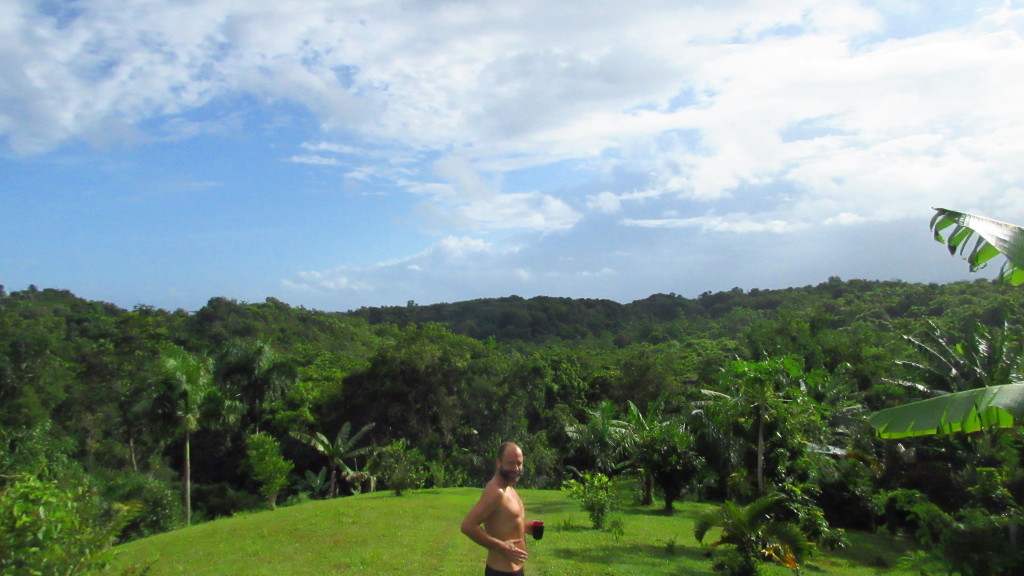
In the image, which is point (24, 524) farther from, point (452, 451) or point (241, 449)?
point (241, 449)

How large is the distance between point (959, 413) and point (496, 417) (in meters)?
24.8

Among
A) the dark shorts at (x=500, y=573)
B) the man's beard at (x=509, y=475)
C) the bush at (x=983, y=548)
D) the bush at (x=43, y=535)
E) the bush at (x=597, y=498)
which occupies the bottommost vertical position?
the bush at (x=597, y=498)

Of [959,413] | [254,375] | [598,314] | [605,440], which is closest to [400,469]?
[605,440]

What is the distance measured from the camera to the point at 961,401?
7676mm

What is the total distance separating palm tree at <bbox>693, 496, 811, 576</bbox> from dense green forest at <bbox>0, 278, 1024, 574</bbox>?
4.64 feet

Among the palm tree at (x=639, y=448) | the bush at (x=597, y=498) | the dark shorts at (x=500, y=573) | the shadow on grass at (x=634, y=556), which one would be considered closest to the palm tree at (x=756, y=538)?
the shadow on grass at (x=634, y=556)

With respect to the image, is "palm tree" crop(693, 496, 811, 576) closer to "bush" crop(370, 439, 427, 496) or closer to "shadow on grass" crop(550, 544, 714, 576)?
"shadow on grass" crop(550, 544, 714, 576)

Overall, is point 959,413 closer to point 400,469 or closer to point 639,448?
point 639,448

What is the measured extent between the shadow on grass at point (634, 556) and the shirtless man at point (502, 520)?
6836mm

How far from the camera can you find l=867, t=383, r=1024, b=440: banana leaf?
23.8ft

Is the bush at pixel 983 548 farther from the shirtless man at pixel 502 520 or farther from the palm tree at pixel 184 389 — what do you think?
the palm tree at pixel 184 389

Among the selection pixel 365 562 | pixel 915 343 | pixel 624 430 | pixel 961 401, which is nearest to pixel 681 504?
pixel 624 430

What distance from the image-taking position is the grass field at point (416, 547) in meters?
11.1

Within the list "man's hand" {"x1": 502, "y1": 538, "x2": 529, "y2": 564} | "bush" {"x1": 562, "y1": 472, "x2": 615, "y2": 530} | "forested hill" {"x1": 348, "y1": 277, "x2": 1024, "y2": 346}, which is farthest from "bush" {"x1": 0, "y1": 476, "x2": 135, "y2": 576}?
"forested hill" {"x1": 348, "y1": 277, "x2": 1024, "y2": 346}
